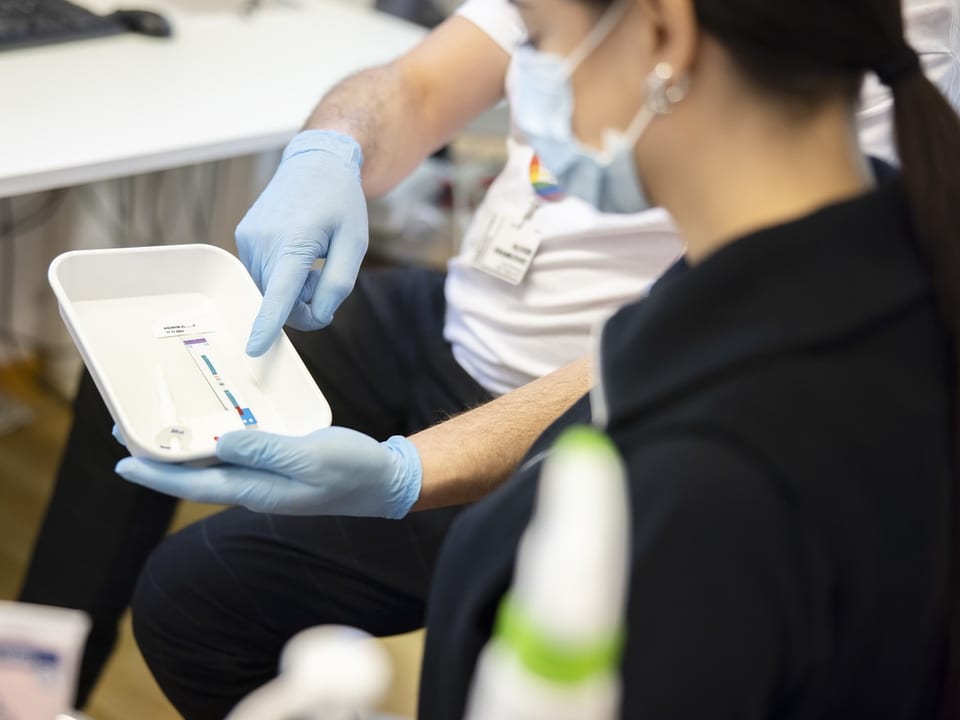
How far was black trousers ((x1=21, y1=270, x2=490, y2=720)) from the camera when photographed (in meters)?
1.13

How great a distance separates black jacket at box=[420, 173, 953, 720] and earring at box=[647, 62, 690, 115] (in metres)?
0.11

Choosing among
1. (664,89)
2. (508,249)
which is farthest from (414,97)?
(664,89)

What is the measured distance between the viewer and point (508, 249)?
49.4 inches

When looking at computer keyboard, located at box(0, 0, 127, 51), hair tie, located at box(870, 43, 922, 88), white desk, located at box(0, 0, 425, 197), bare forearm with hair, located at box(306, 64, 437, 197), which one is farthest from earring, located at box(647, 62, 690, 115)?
computer keyboard, located at box(0, 0, 127, 51)

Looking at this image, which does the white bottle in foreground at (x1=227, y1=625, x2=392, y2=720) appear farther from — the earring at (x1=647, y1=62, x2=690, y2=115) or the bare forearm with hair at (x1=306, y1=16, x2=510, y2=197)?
the bare forearm with hair at (x1=306, y1=16, x2=510, y2=197)

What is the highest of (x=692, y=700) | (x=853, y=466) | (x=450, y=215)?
(x=853, y=466)

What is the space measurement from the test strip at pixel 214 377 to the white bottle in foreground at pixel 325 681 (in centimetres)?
47

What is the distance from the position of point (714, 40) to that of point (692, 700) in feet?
1.26

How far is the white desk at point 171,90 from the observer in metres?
1.29

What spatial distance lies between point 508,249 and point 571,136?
47 cm

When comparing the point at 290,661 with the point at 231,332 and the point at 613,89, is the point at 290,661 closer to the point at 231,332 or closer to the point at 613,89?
the point at 613,89

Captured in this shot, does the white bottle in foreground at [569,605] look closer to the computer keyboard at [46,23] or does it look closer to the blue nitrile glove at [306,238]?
the blue nitrile glove at [306,238]

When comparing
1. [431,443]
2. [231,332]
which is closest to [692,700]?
[431,443]

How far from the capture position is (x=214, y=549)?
3.76 feet
